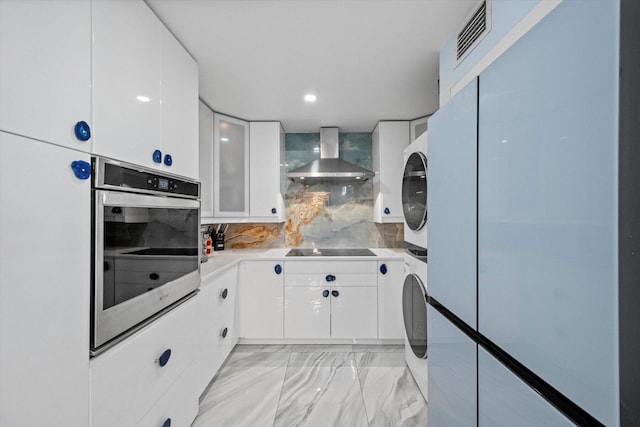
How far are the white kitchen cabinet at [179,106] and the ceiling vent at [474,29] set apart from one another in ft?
4.80

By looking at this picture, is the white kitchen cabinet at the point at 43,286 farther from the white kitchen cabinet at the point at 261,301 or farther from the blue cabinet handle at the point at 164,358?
the white kitchen cabinet at the point at 261,301

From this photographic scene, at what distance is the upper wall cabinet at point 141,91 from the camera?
3.14 feet

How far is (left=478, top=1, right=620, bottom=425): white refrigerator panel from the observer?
0.35m

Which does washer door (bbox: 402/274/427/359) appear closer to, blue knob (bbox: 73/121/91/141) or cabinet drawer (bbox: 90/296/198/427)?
cabinet drawer (bbox: 90/296/198/427)

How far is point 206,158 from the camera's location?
2.40 meters

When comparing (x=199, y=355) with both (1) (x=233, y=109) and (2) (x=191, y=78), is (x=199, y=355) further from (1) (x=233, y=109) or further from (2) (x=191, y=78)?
(1) (x=233, y=109)

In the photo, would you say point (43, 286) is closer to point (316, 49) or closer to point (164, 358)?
point (164, 358)

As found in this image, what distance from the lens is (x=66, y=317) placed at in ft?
2.60

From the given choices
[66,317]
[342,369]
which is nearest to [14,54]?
[66,317]

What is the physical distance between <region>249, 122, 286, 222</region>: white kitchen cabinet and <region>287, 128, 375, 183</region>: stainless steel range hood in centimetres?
20

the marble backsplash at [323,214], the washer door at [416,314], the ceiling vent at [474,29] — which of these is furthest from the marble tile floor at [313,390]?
the ceiling vent at [474,29]

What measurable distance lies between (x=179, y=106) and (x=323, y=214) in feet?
6.68

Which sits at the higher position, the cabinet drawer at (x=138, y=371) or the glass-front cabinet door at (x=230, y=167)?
the glass-front cabinet door at (x=230, y=167)

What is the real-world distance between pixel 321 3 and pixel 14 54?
3.64 feet
